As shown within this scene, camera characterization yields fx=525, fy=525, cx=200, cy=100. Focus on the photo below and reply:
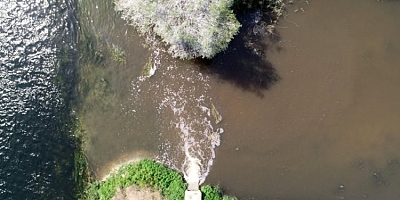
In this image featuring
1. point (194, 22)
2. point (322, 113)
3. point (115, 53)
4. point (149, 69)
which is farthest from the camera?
point (322, 113)

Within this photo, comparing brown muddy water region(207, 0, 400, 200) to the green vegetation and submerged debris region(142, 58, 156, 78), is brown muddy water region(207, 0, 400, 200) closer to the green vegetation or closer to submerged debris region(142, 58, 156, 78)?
the green vegetation

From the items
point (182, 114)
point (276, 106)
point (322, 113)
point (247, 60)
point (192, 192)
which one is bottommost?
point (192, 192)

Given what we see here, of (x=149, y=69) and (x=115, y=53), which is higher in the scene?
(x=115, y=53)

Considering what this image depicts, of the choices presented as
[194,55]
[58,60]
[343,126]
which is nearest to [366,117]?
[343,126]

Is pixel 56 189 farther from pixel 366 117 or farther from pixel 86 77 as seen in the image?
pixel 366 117

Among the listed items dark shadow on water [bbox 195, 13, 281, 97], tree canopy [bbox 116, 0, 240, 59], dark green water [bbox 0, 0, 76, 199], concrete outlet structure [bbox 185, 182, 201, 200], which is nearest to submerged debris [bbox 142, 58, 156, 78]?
tree canopy [bbox 116, 0, 240, 59]

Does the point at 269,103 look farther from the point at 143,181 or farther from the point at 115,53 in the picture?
the point at 115,53

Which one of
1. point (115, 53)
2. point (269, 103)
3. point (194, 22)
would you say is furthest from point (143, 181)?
point (194, 22)
